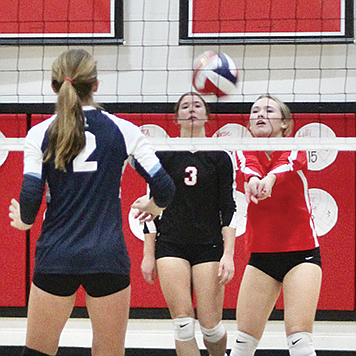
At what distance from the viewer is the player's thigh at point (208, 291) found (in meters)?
3.37

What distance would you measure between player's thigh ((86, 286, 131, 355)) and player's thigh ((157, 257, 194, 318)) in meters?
1.11

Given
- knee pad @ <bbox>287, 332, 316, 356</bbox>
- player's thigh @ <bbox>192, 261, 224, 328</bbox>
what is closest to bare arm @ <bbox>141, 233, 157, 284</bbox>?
player's thigh @ <bbox>192, 261, 224, 328</bbox>

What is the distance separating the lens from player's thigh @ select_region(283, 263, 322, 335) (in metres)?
2.90

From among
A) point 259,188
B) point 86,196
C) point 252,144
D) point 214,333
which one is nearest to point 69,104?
point 86,196

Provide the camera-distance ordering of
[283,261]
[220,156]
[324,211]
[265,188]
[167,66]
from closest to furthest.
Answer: [265,188]
[283,261]
[220,156]
[324,211]
[167,66]

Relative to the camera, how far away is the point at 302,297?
2.90 meters

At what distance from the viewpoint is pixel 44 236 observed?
2211mm

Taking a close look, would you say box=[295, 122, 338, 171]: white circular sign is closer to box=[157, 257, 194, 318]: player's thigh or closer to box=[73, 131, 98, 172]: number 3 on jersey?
box=[157, 257, 194, 318]: player's thigh

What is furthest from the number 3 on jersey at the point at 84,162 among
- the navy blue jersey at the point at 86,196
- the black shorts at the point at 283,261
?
the black shorts at the point at 283,261

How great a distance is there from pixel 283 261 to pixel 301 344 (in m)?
0.43

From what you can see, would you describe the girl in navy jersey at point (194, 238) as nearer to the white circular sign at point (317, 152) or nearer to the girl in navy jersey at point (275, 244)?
the girl in navy jersey at point (275, 244)

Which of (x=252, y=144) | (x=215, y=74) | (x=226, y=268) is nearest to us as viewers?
(x=252, y=144)

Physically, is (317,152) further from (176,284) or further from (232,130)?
(176,284)

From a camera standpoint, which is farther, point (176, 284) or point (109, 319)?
point (176, 284)
